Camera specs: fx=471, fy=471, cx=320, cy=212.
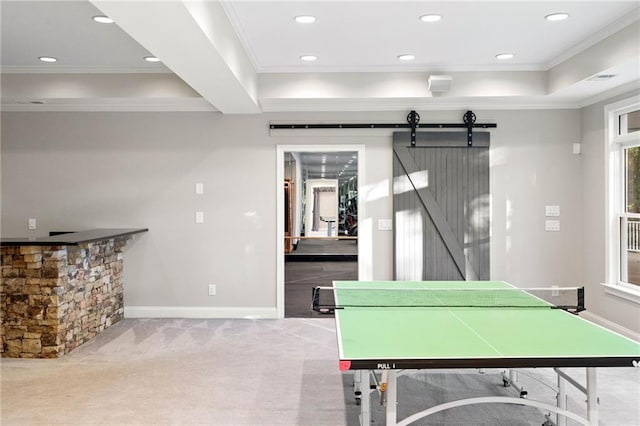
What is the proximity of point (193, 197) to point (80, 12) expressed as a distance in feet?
8.18

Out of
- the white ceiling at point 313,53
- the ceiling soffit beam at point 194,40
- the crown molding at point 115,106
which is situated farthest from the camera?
the crown molding at point 115,106

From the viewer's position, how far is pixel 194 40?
2.84m

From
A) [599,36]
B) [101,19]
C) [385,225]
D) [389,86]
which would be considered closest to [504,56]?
[599,36]

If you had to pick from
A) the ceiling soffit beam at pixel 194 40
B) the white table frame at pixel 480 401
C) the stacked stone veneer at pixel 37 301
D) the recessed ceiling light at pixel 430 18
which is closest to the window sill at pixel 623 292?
the white table frame at pixel 480 401

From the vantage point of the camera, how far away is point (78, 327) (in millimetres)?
4340

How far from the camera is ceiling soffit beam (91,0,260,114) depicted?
239 cm

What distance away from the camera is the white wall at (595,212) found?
4816 millimetres

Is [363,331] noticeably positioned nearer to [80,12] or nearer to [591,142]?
[80,12]

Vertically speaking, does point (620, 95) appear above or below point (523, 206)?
above

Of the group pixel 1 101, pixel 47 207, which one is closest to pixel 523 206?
pixel 47 207

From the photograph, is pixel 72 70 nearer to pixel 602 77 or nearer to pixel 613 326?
pixel 602 77

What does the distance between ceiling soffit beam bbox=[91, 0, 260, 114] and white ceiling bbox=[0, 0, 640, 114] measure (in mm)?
11

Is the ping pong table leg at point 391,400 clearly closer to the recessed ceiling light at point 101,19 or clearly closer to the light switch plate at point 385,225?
the recessed ceiling light at point 101,19

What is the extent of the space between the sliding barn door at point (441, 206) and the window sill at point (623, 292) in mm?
1174
